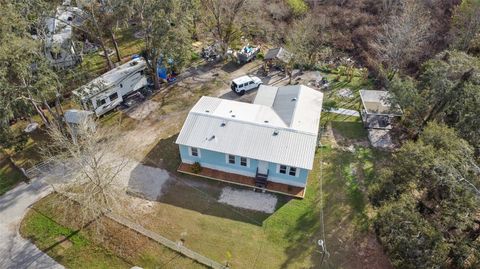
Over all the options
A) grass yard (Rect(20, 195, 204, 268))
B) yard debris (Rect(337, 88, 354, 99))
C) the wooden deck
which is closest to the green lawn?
grass yard (Rect(20, 195, 204, 268))

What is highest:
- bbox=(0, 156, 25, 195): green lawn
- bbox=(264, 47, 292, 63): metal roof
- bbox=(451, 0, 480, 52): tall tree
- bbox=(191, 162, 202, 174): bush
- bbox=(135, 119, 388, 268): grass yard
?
bbox=(451, 0, 480, 52): tall tree

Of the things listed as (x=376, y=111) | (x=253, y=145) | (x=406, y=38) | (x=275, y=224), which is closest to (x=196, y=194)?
(x=253, y=145)

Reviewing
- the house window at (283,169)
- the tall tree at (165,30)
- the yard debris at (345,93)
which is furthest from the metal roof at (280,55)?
the house window at (283,169)

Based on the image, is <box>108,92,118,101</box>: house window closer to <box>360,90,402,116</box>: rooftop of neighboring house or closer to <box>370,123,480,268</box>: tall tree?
<box>360,90,402,116</box>: rooftop of neighboring house

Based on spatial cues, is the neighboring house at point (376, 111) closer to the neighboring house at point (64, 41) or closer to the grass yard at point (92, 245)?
the grass yard at point (92, 245)

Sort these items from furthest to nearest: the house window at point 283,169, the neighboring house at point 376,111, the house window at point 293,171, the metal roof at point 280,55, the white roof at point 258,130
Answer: the metal roof at point 280,55, the neighboring house at point 376,111, the house window at point 283,169, the house window at point 293,171, the white roof at point 258,130

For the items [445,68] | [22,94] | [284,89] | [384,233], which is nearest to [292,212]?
[384,233]
